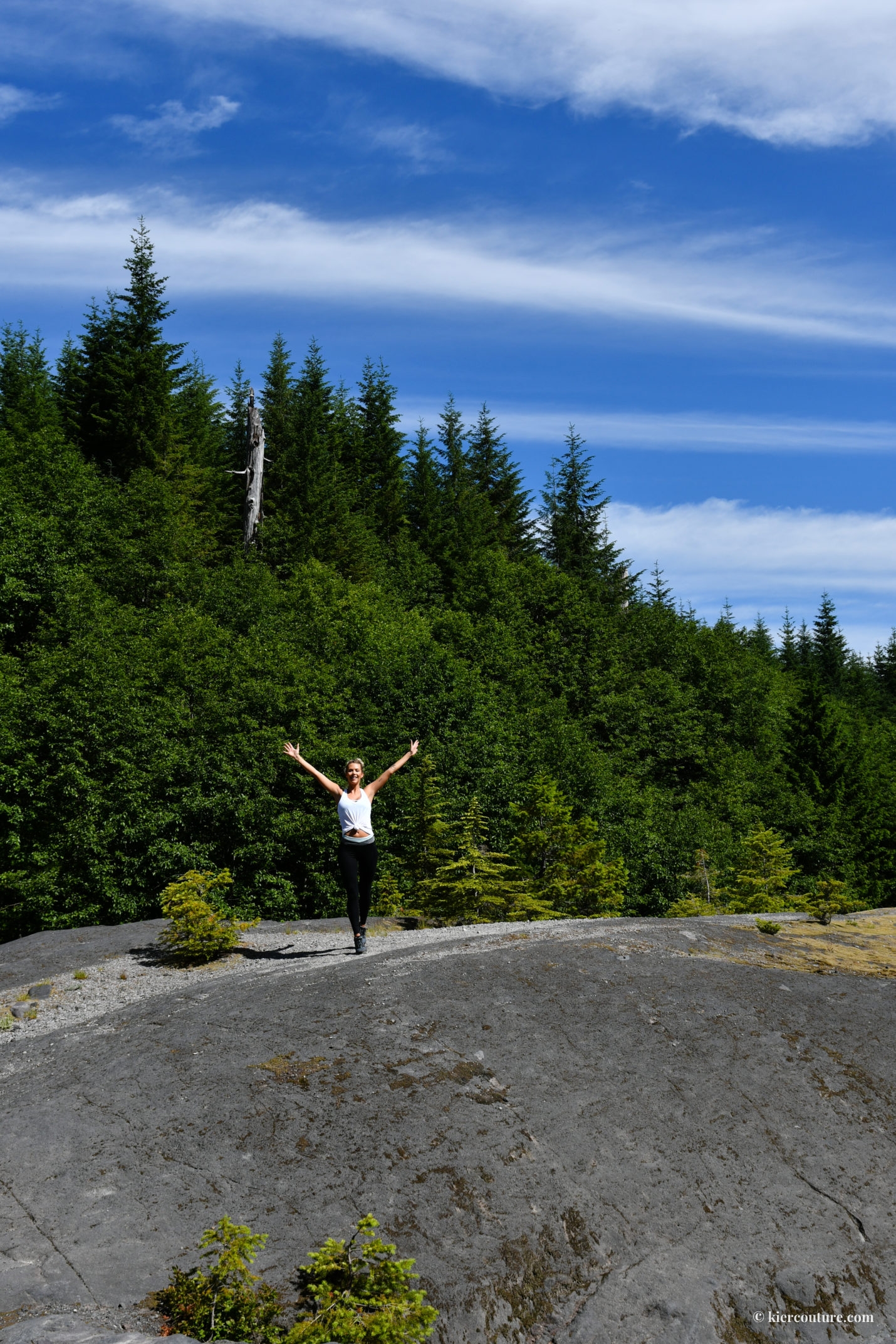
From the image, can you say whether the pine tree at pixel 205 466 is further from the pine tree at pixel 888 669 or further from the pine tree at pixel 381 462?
the pine tree at pixel 888 669

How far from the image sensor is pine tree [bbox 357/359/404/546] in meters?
59.1

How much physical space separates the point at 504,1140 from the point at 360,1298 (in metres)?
1.64

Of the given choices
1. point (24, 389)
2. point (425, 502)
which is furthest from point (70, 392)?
point (425, 502)

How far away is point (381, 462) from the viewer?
61750 mm

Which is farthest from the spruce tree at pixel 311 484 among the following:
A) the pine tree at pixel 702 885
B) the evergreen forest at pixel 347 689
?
the pine tree at pixel 702 885

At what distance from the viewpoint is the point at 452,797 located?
111 ft

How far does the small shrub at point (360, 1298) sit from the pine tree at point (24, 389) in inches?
1742

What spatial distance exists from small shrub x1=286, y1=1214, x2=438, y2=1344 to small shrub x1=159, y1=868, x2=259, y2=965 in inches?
264

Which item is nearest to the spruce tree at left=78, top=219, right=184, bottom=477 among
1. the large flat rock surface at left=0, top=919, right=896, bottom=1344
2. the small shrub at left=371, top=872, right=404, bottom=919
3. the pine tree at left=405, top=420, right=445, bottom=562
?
the pine tree at left=405, top=420, right=445, bottom=562

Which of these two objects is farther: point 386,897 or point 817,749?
point 817,749

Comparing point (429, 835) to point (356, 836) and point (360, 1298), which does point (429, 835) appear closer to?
point (356, 836)

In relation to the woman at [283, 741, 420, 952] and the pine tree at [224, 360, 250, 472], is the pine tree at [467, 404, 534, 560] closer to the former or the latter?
the pine tree at [224, 360, 250, 472]

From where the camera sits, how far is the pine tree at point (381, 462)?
59125 mm

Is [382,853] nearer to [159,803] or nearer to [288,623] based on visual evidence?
[159,803]
